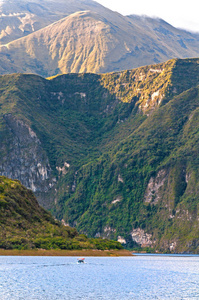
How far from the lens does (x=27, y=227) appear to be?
6609 inches

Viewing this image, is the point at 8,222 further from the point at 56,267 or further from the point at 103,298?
the point at 103,298

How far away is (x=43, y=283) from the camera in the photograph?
95.4m

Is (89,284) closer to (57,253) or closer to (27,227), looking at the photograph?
(57,253)

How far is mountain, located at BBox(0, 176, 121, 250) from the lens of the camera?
156 m

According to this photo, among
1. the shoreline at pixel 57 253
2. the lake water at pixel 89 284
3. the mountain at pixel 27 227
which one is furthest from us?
the mountain at pixel 27 227

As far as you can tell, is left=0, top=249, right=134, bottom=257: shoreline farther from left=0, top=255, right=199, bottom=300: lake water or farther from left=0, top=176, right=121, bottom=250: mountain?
left=0, top=255, right=199, bottom=300: lake water

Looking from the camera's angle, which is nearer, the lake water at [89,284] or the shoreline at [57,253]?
the lake water at [89,284]

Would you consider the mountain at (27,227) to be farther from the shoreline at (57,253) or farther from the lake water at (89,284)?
the lake water at (89,284)

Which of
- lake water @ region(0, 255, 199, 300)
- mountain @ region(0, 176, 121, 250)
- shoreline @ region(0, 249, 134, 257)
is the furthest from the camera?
mountain @ region(0, 176, 121, 250)

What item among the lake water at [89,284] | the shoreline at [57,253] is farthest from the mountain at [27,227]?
the lake water at [89,284]

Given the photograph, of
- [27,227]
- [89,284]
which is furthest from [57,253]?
[89,284]

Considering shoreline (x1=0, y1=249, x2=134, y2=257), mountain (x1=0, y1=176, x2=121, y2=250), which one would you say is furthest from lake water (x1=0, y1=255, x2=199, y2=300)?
mountain (x1=0, y1=176, x2=121, y2=250)

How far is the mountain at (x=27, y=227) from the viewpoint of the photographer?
156 m

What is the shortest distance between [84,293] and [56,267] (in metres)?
44.6
